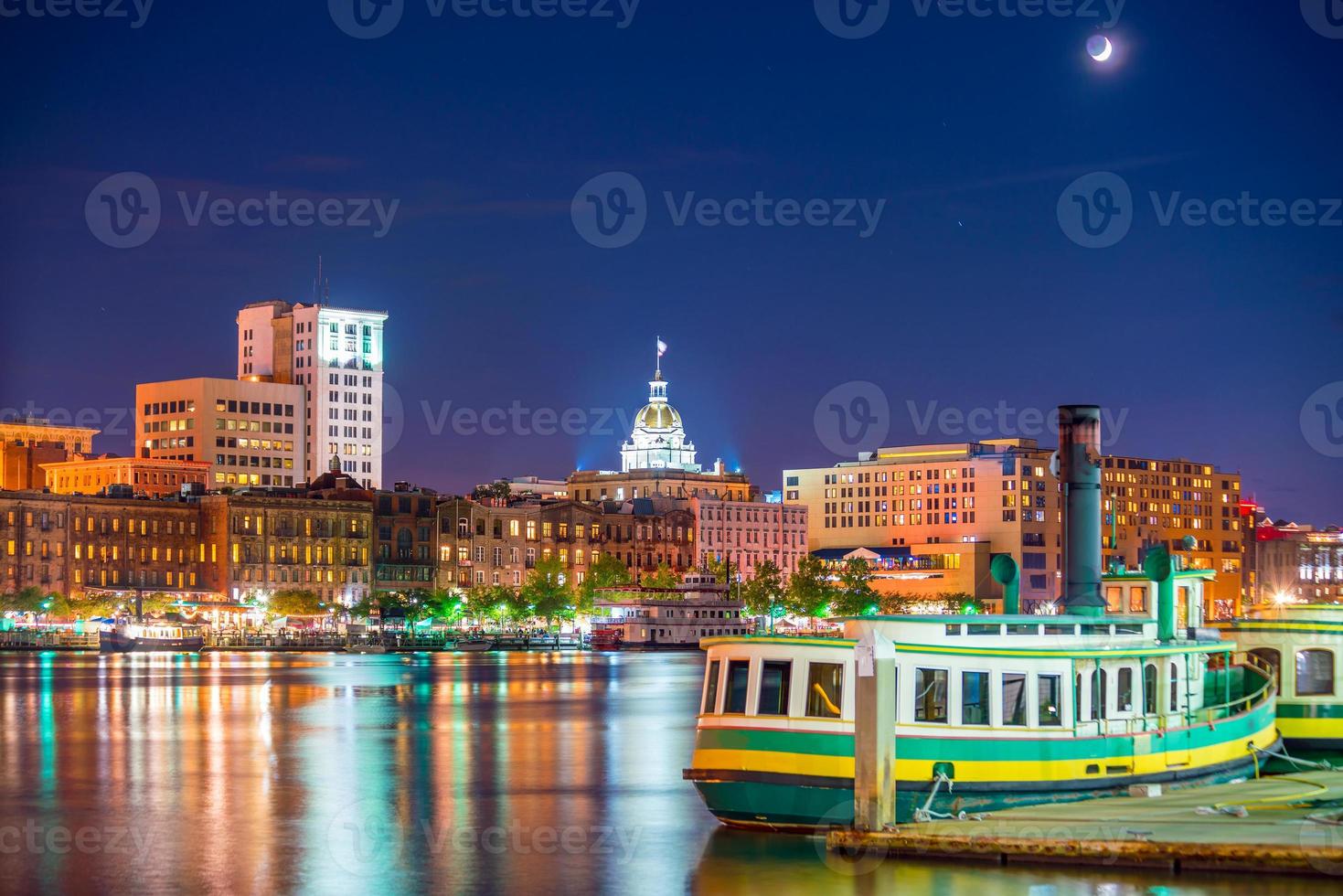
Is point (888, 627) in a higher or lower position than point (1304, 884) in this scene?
higher

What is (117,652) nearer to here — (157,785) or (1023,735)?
(157,785)

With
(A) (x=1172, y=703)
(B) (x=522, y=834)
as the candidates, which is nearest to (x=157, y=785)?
(B) (x=522, y=834)

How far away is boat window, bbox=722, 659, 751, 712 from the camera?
150 feet

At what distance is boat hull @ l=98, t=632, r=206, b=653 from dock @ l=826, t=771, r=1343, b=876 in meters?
153

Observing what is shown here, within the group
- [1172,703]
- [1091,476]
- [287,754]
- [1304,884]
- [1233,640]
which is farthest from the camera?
[287,754]

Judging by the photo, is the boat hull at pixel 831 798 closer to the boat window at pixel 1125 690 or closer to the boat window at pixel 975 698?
the boat window at pixel 975 698

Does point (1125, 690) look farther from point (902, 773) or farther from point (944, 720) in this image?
point (902, 773)

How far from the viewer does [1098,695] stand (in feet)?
157

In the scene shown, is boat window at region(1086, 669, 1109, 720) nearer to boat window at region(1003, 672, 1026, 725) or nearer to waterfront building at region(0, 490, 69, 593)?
boat window at region(1003, 672, 1026, 725)

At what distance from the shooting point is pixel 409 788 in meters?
63.9

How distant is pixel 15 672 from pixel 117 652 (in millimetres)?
43207

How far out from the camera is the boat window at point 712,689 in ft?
153

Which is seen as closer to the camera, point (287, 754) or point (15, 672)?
point (287, 754)

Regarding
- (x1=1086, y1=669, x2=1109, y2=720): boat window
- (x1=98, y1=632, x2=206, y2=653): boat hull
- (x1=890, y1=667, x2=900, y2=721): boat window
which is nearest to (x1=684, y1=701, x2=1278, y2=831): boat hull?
(x1=1086, y1=669, x2=1109, y2=720): boat window
